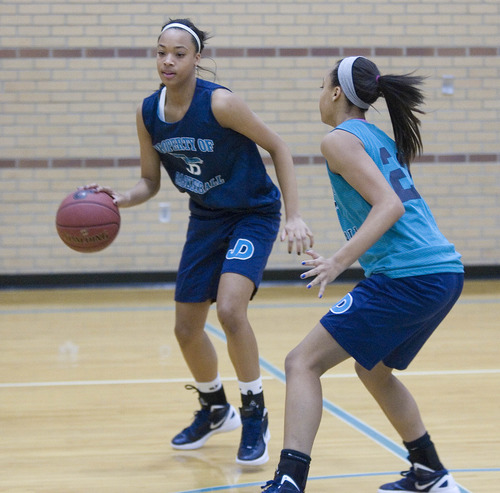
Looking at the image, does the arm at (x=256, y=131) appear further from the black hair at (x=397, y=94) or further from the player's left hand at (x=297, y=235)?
the black hair at (x=397, y=94)

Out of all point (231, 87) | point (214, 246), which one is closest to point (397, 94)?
point (214, 246)

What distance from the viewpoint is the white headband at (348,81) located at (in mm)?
2932

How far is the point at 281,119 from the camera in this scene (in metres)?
8.31

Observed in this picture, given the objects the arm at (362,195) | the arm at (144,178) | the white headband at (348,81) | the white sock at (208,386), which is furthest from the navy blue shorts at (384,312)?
the arm at (144,178)

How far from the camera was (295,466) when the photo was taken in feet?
8.41

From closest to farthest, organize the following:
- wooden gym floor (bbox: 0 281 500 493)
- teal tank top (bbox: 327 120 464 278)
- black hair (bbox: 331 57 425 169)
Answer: teal tank top (bbox: 327 120 464 278) < black hair (bbox: 331 57 425 169) < wooden gym floor (bbox: 0 281 500 493)

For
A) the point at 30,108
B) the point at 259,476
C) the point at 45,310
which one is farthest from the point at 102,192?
the point at 30,108

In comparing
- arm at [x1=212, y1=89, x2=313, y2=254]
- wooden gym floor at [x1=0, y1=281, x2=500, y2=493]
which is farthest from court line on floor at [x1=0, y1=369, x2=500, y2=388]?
arm at [x1=212, y1=89, x2=313, y2=254]

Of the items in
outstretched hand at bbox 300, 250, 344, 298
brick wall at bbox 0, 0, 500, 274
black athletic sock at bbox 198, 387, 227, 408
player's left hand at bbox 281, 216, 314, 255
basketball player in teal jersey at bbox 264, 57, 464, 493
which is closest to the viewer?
outstretched hand at bbox 300, 250, 344, 298

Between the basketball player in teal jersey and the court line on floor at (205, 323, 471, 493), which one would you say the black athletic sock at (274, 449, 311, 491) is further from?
the court line on floor at (205, 323, 471, 493)

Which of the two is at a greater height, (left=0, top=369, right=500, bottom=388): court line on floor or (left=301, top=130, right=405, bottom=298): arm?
(left=301, top=130, right=405, bottom=298): arm

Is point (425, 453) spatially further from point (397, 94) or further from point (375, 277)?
point (397, 94)

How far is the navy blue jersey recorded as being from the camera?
3523 millimetres

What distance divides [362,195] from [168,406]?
79.4 inches
